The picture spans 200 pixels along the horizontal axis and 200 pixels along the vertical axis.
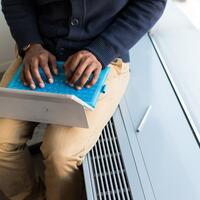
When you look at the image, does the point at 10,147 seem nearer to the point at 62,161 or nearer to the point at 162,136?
the point at 62,161

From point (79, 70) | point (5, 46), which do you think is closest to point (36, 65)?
point (79, 70)

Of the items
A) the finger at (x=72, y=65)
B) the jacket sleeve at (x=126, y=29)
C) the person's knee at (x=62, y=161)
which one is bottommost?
the person's knee at (x=62, y=161)

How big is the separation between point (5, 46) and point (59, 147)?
0.92 meters

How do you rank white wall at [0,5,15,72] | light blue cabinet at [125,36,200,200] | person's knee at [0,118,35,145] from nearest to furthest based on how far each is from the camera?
1. light blue cabinet at [125,36,200,200]
2. person's knee at [0,118,35,145]
3. white wall at [0,5,15,72]

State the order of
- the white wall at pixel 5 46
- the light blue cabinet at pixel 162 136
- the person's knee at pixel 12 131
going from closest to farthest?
the light blue cabinet at pixel 162 136, the person's knee at pixel 12 131, the white wall at pixel 5 46

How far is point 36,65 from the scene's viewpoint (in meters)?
0.88

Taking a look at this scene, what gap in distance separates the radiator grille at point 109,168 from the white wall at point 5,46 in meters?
0.84

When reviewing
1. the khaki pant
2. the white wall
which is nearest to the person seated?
the khaki pant

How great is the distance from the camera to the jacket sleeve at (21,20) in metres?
0.97

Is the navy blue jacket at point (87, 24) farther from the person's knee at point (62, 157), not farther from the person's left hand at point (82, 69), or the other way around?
the person's knee at point (62, 157)

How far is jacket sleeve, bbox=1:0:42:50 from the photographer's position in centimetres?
97

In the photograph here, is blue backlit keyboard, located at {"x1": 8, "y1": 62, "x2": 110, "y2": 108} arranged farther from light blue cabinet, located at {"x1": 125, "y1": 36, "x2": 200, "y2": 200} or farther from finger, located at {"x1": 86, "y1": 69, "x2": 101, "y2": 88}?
light blue cabinet, located at {"x1": 125, "y1": 36, "x2": 200, "y2": 200}

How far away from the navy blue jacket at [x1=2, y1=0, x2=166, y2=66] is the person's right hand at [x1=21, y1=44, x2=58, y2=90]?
0.04 metres

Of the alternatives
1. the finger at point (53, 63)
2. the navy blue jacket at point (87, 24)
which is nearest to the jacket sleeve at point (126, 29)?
the navy blue jacket at point (87, 24)
